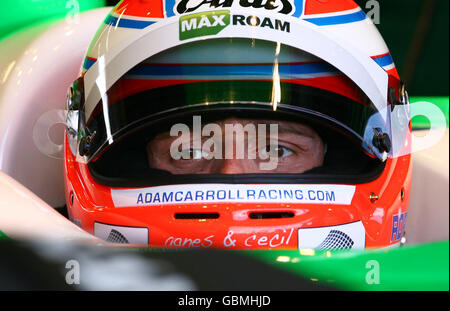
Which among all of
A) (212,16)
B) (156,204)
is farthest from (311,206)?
(212,16)

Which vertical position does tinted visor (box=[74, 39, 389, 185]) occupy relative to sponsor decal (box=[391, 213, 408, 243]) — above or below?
above

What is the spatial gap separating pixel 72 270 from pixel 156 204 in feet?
1.10

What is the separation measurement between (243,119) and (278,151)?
105 mm

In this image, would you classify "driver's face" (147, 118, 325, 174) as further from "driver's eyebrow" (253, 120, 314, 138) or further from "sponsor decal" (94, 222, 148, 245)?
"sponsor decal" (94, 222, 148, 245)

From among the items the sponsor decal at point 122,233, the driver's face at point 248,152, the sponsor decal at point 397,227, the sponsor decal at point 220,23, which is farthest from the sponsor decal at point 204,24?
the sponsor decal at point 397,227

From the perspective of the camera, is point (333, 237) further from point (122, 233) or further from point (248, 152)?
point (122, 233)

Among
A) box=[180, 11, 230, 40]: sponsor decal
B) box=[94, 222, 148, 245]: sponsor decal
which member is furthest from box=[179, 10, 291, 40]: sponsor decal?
box=[94, 222, 148, 245]: sponsor decal

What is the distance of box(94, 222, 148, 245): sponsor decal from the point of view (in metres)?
1.15

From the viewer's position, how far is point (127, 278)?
805 mm

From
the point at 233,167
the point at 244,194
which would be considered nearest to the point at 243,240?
the point at 244,194

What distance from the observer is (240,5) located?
122 cm

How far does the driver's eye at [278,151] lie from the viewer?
1290mm

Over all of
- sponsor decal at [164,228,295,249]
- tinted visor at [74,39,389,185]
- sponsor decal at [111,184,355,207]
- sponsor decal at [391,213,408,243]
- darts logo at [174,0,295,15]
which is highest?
darts logo at [174,0,295,15]

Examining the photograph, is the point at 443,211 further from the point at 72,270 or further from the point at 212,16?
the point at 72,270
